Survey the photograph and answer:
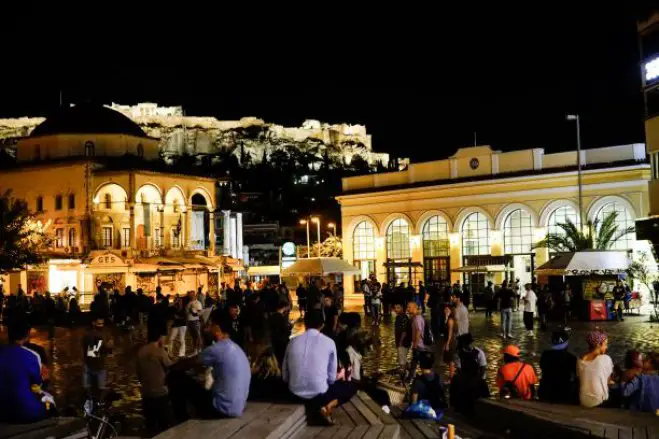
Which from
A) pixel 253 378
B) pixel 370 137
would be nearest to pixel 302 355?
pixel 253 378

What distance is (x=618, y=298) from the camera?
27719 millimetres

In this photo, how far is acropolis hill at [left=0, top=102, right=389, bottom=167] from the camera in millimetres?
145438

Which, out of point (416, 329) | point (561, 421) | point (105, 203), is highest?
point (105, 203)

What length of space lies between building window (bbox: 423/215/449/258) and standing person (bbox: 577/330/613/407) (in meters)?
33.7

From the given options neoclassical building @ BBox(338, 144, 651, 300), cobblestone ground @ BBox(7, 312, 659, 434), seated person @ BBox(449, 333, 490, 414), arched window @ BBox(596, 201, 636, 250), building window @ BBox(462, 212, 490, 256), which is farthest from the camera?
building window @ BBox(462, 212, 490, 256)

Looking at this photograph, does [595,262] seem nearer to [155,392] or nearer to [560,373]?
[560,373]

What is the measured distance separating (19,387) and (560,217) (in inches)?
1370

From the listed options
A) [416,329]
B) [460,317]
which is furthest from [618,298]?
[416,329]

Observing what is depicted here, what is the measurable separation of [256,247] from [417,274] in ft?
109

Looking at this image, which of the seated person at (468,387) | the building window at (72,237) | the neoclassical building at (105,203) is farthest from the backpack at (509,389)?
the building window at (72,237)

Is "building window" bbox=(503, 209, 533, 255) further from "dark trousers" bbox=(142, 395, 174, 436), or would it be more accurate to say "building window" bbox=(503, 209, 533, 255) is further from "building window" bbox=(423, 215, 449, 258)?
"dark trousers" bbox=(142, 395, 174, 436)

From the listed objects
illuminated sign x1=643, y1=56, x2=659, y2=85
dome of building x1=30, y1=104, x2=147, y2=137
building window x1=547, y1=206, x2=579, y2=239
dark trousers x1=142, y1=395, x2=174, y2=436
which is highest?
dome of building x1=30, y1=104, x2=147, y2=137

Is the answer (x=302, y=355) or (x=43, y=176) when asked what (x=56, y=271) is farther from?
(x=302, y=355)

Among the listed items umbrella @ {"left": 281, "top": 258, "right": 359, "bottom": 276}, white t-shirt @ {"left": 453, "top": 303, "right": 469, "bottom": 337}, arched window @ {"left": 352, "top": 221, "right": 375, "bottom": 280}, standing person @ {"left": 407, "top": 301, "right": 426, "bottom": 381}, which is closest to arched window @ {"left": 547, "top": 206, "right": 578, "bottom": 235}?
arched window @ {"left": 352, "top": 221, "right": 375, "bottom": 280}
